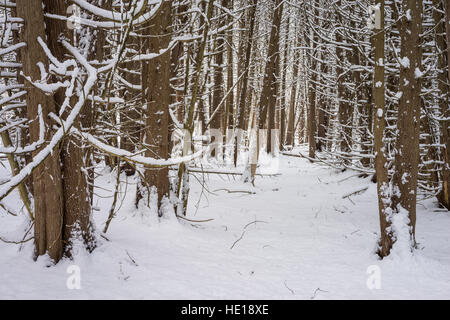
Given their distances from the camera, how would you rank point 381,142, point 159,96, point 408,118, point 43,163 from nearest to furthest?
point 43,163
point 408,118
point 381,142
point 159,96

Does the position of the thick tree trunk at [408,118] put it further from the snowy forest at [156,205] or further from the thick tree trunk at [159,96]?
the thick tree trunk at [159,96]

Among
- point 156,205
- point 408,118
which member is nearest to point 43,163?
point 156,205

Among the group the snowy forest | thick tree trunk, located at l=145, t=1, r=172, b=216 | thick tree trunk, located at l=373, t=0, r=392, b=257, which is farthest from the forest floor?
thick tree trunk, located at l=145, t=1, r=172, b=216

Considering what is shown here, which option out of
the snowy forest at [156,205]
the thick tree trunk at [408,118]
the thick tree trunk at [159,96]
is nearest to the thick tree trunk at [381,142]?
the snowy forest at [156,205]

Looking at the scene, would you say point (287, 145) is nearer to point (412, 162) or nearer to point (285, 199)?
A: point (285, 199)

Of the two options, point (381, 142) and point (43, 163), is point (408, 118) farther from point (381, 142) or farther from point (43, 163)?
point (43, 163)

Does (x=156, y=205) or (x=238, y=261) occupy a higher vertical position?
(x=156, y=205)

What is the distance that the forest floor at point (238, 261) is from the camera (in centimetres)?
313

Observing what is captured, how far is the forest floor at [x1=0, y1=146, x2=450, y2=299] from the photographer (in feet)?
10.3

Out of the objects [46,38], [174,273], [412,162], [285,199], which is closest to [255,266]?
[174,273]

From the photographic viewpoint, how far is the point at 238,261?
4.09 m

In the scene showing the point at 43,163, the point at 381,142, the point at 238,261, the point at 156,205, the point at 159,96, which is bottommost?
the point at 238,261

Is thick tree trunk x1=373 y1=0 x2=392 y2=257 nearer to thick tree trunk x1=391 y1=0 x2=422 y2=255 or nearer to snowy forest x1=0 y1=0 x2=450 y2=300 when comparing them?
snowy forest x1=0 y1=0 x2=450 y2=300

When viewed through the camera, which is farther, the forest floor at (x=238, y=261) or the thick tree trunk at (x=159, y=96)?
the thick tree trunk at (x=159, y=96)
